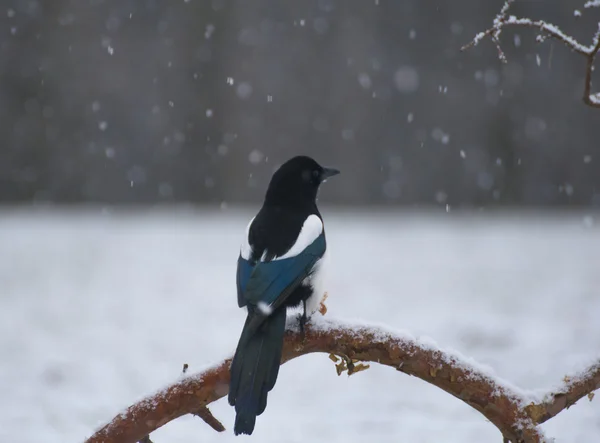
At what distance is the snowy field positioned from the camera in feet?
7.68

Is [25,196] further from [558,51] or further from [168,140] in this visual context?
[558,51]

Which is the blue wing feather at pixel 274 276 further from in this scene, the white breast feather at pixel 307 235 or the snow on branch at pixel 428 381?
the snow on branch at pixel 428 381

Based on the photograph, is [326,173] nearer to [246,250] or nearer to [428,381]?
[246,250]

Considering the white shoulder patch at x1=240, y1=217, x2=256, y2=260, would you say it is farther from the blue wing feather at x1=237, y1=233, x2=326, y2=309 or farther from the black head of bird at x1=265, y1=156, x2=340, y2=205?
the black head of bird at x1=265, y1=156, x2=340, y2=205

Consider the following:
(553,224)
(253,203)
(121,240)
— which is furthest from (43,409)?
(553,224)

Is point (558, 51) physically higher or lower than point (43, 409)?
higher

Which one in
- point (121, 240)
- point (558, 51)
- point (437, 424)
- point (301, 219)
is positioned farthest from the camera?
point (558, 51)

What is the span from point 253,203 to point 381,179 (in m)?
1.10

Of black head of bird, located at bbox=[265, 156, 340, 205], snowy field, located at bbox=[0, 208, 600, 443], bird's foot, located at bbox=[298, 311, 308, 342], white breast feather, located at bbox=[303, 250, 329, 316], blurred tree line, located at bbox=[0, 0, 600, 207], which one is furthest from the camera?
blurred tree line, located at bbox=[0, 0, 600, 207]

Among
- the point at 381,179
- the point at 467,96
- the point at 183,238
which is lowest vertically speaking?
the point at 183,238

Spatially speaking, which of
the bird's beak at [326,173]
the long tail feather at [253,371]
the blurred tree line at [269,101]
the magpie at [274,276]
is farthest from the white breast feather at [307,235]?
the blurred tree line at [269,101]

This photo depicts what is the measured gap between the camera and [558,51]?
6.60 meters

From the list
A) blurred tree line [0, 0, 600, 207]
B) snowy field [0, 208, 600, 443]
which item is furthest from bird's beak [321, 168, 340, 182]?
blurred tree line [0, 0, 600, 207]

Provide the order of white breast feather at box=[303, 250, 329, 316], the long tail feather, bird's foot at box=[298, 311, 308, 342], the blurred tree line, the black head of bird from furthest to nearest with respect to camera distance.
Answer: the blurred tree line → the black head of bird → white breast feather at box=[303, 250, 329, 316] → bird's foot at box=[298, 311, 308, 342] → the long tail feather
